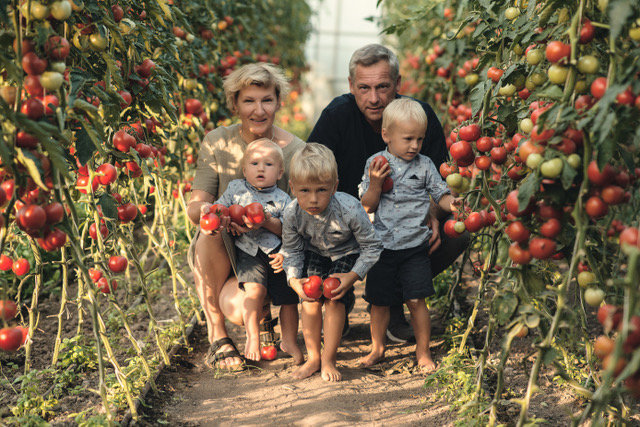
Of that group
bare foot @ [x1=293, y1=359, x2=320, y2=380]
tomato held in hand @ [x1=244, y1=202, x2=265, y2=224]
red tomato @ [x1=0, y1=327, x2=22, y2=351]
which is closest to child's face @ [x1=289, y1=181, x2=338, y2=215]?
tomato held in hand @ [x1=244, y1=202, x2=265, y2=224]

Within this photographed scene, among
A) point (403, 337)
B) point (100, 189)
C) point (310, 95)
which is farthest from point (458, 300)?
point (310, 95)

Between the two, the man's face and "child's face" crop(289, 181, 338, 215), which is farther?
the man's face

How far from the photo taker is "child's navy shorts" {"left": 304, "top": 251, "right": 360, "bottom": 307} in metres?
2.13

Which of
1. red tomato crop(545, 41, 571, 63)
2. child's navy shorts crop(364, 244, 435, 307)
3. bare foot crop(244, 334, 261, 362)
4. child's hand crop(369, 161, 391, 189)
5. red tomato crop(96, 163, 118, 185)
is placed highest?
red tomato crop(545, 41, 571, 63)

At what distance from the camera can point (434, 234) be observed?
235cm

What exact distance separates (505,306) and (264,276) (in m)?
1.13

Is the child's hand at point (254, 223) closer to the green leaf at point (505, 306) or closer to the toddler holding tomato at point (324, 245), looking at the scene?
the toddler holding tomato at point (324, 245)

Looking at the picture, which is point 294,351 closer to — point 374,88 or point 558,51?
point 374,88

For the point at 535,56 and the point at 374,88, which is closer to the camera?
the point at 535,56

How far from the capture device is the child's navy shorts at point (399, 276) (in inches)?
87.4

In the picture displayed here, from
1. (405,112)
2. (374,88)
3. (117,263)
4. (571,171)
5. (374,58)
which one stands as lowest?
(117,263)

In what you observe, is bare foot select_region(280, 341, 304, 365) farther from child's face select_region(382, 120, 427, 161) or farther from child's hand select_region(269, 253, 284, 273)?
child's face select_region(382, 120, 427, 161)

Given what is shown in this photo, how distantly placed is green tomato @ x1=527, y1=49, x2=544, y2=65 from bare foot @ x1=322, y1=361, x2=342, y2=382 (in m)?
1.26

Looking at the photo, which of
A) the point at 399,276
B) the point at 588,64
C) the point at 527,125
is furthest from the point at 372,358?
the point at 588,64
